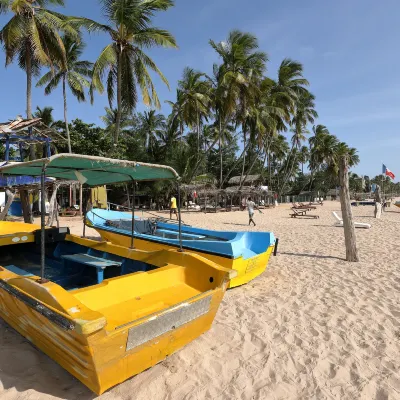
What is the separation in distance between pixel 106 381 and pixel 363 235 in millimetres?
11044

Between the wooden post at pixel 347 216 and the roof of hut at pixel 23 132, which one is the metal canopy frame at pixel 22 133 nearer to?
the roof of hut at pixel 23 132

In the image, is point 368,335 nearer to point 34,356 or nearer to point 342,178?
point 34,356

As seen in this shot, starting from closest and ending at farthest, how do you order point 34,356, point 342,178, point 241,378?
point 241,378 < point 34,356 < point 342,178

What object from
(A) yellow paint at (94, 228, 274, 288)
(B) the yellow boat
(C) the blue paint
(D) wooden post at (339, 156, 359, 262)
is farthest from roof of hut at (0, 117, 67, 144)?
(D) wooden post at (339, 156, 359, 262)

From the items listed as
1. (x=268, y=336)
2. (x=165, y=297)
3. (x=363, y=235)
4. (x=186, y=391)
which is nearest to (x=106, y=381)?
(x=186, y=391)

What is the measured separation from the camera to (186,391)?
2549mm

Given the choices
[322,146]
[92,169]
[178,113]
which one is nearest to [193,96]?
[178,113]

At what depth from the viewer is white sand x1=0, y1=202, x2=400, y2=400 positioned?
2.55m

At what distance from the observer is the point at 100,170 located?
4.20 m

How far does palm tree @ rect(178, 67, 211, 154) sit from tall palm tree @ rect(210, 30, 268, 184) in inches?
53.2

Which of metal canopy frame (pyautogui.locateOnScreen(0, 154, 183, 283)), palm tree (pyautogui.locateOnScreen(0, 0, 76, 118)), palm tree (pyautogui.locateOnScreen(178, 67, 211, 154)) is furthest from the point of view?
palm tree (pyautogui.locateOnScreen(178, 67, 211, 154))

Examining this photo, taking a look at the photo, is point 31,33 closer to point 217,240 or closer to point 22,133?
point 22,133

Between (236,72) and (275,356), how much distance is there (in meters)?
22.5

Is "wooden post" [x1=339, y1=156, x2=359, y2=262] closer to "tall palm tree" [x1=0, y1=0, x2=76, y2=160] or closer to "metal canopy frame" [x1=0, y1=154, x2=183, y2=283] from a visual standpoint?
"metal canopy frame" [x1=0, y1=154, x2=183, y2=283]
